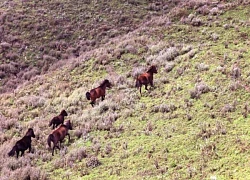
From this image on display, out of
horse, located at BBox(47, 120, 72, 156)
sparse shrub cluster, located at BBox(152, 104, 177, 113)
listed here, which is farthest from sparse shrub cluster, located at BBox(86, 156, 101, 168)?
sparse shrub cluster, located at BBox(152, 104, 177, 113)

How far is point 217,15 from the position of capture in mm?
26984

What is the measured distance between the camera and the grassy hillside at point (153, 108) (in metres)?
10.7

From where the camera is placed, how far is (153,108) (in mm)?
15078

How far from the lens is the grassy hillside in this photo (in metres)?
10.7

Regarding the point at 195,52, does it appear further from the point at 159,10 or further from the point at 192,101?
the point at 159,10

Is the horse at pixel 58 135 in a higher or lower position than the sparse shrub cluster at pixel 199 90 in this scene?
lower

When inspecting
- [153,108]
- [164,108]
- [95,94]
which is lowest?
[95,94]

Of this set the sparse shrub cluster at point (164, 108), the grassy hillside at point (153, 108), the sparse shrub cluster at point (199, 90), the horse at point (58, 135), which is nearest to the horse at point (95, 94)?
the grassy hillside at point (153, 108)

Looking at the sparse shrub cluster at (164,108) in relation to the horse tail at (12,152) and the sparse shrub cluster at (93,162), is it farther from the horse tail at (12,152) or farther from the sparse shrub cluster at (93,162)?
the horse tail at (12,152)

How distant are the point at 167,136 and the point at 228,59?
7.79 metres

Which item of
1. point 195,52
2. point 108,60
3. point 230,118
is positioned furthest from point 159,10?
point 230,118

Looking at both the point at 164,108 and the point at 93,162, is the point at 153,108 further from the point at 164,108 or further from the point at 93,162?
the point at 93,162

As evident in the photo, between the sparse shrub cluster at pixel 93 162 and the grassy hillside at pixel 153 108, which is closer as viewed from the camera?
the grassy hillside at pixel 153 108

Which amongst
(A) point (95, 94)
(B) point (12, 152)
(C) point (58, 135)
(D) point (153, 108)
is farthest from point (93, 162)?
(A) point (95, 94)
